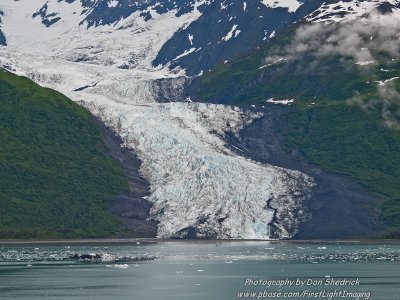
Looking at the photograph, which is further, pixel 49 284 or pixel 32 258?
pixel 32 258

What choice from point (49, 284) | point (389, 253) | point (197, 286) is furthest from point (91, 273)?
point (389, 253)

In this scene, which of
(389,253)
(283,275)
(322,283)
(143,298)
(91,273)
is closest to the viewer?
(143,298)

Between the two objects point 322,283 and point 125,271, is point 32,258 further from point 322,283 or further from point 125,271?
point 322,283

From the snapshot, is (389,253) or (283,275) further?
(389,253)

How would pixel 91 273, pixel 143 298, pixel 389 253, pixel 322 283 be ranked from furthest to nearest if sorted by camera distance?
pixel 389 253, pixel 91 273, pixel 322 283, pixel 143 298

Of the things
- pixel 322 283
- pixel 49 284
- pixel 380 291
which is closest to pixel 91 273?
pixel 49 284

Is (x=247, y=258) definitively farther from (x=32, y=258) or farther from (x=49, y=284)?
(x=49, y=284)
